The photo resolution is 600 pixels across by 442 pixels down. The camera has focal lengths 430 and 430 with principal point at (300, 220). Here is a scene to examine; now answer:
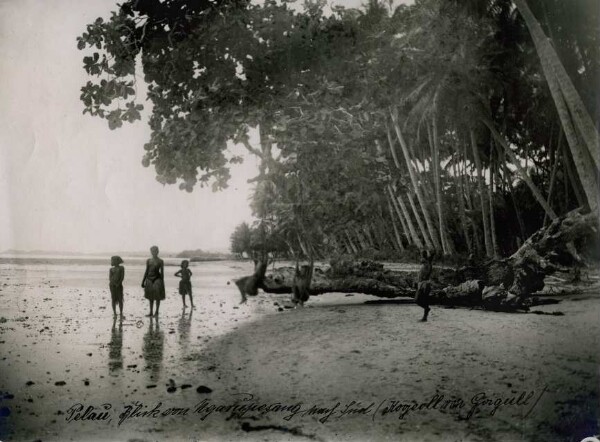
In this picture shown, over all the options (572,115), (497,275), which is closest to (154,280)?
(497,275)

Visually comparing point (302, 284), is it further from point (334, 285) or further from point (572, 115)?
point (572, 115)

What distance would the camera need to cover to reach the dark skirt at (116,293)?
3.71m

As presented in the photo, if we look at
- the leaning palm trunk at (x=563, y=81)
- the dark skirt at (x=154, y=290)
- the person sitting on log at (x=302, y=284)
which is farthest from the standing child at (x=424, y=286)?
the dark skirt at (x=154, y=290)

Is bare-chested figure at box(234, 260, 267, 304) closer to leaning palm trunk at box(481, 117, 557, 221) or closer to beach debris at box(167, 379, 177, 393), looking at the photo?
beach debris at box(167, 379, 177, 393)

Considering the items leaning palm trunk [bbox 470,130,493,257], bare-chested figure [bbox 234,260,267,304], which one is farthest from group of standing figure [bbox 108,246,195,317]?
leaning palm trunk [bbox 470,130,493,257]

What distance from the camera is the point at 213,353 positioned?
3502 millimetres

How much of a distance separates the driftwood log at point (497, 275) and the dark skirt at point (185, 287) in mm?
655

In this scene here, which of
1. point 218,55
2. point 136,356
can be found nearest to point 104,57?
point 218,55

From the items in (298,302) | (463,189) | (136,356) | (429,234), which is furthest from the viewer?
(463,189)

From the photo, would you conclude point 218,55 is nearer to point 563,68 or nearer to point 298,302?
point 298,302

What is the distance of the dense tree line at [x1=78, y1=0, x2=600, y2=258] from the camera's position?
395 cm

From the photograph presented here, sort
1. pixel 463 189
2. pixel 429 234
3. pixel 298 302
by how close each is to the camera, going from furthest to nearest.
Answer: pixel 463 189
pixel 429 234
pixel 298 302

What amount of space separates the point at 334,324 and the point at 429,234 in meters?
1.40

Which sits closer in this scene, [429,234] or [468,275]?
[468,275]
